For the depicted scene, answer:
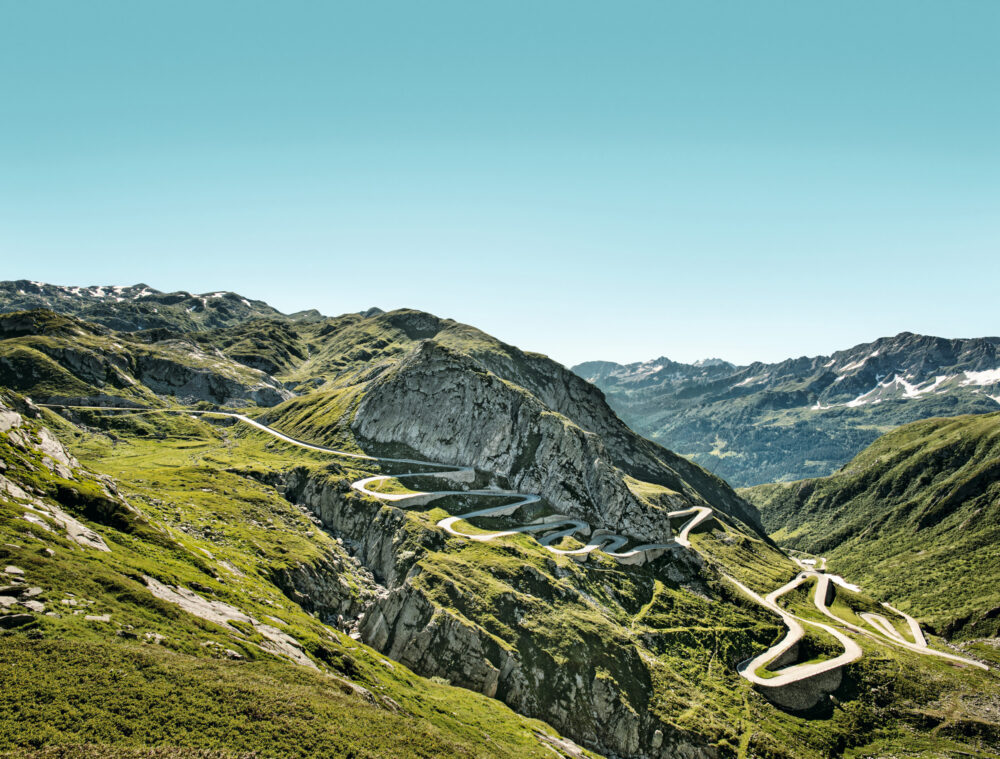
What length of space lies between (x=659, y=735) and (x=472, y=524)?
54409mm

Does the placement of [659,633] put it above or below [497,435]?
below

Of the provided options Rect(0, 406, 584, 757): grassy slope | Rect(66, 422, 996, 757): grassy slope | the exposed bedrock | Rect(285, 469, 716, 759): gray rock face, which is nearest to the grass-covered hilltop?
Rect(0, 406, 584, 757): grassy slope

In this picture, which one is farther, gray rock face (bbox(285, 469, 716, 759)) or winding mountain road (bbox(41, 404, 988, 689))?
winding mountain road (bbox(41, 404, 988, 689))

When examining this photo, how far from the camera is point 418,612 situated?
79.4 metres

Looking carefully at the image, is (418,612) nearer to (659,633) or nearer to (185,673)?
(185,673)

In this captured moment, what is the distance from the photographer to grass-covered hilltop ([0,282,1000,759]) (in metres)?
34.6

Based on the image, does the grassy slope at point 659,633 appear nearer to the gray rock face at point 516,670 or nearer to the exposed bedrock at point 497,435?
the gray rock face at point 516,670

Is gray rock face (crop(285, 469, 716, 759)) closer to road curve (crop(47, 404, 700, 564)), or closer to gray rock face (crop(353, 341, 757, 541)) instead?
road curve (crop(47, 404, 700, 564))

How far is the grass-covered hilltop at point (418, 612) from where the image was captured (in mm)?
34594

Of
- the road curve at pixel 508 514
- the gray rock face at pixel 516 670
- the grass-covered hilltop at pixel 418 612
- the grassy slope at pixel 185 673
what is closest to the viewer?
the grassy slope at pixel 185 673

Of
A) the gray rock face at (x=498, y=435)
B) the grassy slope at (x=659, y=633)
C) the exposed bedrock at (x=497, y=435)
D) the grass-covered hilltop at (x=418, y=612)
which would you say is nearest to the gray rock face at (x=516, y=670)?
the grass-covered hilltop at (x=418, y=612)

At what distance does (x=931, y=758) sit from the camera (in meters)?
90.4

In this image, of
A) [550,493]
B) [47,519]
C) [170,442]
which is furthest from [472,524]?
[170,442]

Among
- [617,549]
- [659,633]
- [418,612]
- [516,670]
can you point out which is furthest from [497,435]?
[516,670]
